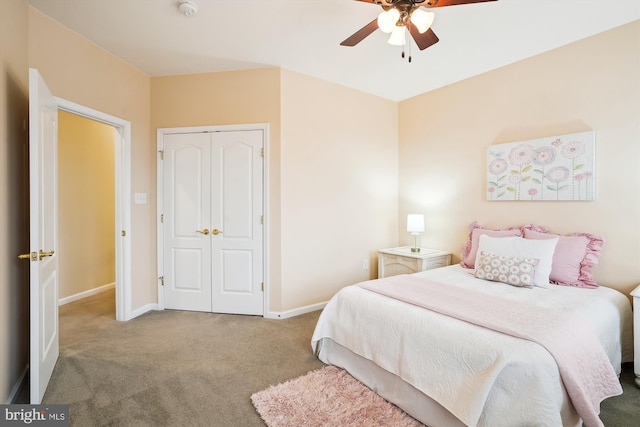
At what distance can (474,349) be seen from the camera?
4.79 ft

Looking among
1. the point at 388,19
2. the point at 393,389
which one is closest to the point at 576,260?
the point at 393,389

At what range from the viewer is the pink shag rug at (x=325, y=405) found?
1686mm

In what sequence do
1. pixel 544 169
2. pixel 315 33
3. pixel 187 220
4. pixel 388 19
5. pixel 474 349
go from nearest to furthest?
pixel 474 349, pixel 388 19, pixel 315 33, pixel 544 169, pixel 187 220

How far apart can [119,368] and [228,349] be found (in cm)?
78

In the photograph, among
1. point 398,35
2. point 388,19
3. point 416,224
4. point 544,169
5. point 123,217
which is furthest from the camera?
point 416,224

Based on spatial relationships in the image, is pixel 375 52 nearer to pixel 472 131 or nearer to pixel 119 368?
pixel 472 131

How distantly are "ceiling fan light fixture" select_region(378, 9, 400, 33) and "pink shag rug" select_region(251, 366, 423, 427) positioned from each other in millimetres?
2287

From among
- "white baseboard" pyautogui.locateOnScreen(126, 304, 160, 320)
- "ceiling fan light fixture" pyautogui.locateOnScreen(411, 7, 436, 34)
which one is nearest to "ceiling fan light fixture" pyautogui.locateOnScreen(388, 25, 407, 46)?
"ceiling fan light fixture" pyautogui.locateOnScreen(411, 7, 436, 34)

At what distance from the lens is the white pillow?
7.86 ft

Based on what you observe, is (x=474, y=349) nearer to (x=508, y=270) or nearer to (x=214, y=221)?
(x=508, y=270)

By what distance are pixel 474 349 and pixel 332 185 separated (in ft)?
8.17

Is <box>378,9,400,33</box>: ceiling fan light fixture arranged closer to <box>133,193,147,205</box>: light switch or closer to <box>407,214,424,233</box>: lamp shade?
<box>407,214,424,233</box>: lamp shade

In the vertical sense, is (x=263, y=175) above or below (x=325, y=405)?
above

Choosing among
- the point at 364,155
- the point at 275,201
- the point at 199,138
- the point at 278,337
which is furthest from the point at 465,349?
the point at 199,138
